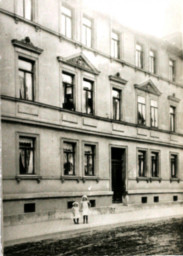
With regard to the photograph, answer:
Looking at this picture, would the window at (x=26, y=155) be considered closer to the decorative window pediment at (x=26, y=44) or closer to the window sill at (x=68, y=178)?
the window sill at (x=68, y=178)

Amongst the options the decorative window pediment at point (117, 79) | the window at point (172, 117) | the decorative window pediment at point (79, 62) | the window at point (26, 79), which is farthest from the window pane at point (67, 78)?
the window at point (172, 117)

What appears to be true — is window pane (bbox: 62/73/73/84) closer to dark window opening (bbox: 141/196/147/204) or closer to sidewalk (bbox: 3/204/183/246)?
sidewalk (bbox: 3/204/183/246)

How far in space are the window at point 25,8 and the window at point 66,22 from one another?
0.75m

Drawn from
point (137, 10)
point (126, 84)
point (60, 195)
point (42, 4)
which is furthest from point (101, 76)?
point (60, 195)

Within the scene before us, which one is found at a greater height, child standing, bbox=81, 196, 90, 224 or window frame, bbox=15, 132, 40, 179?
window frame, bbox=15, 132, 40, 179

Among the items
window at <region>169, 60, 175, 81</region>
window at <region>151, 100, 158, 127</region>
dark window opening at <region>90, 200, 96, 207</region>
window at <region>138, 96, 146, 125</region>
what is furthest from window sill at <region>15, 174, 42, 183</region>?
window at <region>169, 60, 175, 81</region>

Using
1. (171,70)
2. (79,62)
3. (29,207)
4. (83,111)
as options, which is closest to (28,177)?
(29,207)

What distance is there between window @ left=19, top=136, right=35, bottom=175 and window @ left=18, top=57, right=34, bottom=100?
2.49 ft

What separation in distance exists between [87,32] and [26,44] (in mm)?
1435

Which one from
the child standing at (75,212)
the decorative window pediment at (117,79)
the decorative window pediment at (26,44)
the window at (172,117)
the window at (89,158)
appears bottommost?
the child standing at (75,212)

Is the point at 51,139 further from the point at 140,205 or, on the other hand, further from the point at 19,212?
the point at 140,205

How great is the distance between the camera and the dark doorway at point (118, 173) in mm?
6750

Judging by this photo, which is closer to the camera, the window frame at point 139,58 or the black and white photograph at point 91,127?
the black and white photograph at point 91,127

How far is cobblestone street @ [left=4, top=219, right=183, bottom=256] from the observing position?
17.5 ft
